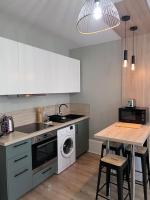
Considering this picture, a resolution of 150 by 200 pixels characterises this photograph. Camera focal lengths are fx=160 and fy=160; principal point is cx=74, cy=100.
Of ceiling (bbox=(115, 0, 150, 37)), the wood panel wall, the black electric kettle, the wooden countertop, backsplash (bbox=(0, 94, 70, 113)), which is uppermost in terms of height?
ceiling (bbox=(115, 0, 150, 37))

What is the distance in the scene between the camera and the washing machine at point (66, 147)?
9.16 ft

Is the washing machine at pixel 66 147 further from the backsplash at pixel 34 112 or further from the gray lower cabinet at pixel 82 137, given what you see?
the backsplash at pixel 34 112

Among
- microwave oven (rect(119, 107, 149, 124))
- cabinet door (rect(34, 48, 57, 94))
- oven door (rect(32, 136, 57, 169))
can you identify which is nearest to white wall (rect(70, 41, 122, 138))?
microwave oven (rect(119, 107, 149, 124))

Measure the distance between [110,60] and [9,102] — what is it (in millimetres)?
2183

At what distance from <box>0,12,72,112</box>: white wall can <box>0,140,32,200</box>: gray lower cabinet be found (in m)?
0.74

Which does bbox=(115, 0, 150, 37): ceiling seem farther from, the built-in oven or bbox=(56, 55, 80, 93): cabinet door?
the built-in oven

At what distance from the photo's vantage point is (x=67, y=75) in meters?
3.33

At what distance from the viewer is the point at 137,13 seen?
2.19 metres

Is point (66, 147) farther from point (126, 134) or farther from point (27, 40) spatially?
point (27, 40)

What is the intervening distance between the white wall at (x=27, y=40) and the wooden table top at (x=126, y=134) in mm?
1428

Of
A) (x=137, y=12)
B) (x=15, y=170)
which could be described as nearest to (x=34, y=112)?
(x=15, y=170)

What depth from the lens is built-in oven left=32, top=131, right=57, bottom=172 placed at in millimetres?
2334

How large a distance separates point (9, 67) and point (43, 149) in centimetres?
131

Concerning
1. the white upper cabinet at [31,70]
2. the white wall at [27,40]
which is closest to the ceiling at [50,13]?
the white wall at [27,40]
